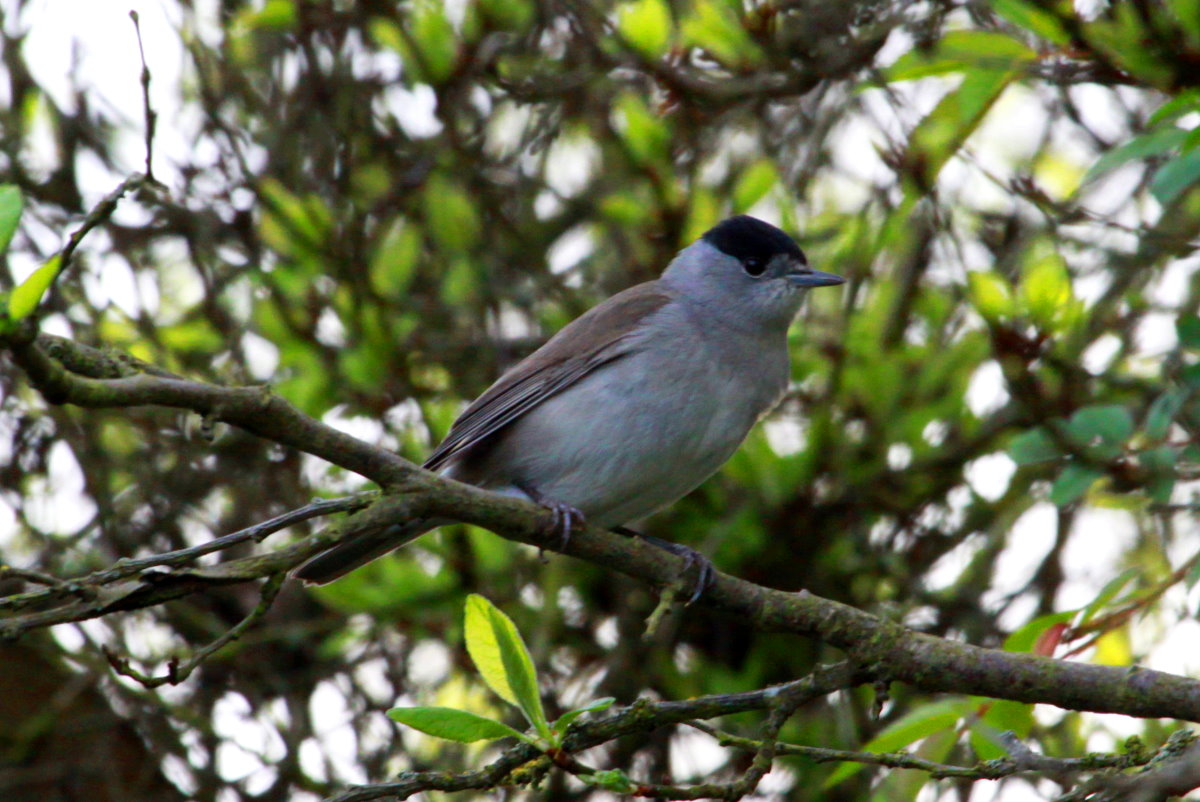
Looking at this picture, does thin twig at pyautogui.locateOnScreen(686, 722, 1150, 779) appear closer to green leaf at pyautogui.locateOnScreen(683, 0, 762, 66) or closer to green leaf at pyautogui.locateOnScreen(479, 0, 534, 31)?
green leaf at pyautogui.locateOnScreen(683, 0, 762, 66)

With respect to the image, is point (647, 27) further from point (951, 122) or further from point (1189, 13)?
point (1189, 13)

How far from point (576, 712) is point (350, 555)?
62.5 inches

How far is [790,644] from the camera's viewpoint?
432 centimetres

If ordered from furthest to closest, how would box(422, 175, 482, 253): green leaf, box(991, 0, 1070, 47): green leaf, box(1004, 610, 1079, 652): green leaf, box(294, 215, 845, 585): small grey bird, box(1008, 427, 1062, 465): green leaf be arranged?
box(422, 175, 482, 253): green leaf → box(294, 215, 845, 585): small grey bird → box(1008, 427, 1062, 465): green leaf → box(991, 0, 1070, 47): green leaf → box(1004, 610, 1079, 652): green leaf

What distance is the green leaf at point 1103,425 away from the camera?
2.83 m

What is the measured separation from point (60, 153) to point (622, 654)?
276cm

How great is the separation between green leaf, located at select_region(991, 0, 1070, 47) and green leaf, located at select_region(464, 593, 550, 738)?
1.66m

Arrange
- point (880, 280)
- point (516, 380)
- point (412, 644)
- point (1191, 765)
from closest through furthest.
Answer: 1. point (1191, 765)
2. point (516, 380)
3. point (880, 280)
4. point (412, 644)

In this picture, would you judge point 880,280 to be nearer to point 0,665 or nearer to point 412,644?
point 412,644

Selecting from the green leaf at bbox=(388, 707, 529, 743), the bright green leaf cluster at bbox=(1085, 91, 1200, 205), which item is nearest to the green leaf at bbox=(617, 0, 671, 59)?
the bright green leaf cluster at bbox=(1085, 91, 1200, 205)

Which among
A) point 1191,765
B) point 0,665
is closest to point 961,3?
point 1191,765

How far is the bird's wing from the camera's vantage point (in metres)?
3.87

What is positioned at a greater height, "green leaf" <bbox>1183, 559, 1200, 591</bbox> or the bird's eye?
the bird's eye

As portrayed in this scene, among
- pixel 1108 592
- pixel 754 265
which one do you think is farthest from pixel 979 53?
pixel 754 265
